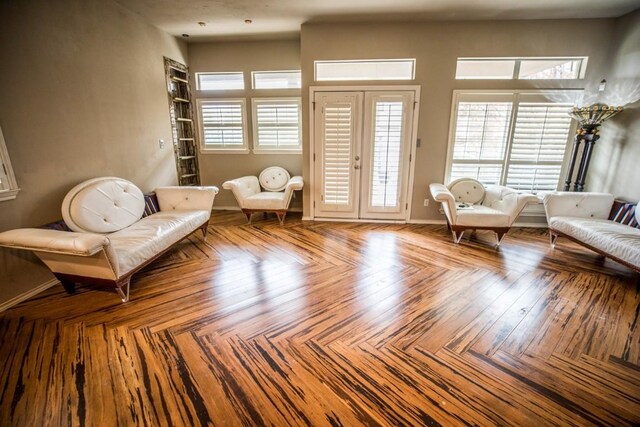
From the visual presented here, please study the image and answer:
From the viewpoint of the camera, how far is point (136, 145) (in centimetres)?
345

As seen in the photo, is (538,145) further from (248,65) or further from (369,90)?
(248,65)

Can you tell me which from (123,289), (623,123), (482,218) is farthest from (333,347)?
(623,123)

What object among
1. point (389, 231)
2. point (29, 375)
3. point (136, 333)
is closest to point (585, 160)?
point (389, 231)

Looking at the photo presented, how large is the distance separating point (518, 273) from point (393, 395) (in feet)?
6.75

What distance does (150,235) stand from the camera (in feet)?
8.26

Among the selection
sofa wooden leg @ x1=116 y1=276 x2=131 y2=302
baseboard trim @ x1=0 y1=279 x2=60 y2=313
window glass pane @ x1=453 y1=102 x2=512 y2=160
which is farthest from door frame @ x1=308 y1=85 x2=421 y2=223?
baseboard trim @ x1=0 y1=279 x2=60 y2=313

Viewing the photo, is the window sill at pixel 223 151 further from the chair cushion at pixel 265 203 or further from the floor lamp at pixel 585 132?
the floor lamp at pixel 585 132

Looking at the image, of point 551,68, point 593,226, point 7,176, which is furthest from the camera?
point 551,68

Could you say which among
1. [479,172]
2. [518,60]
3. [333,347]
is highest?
[518,60]

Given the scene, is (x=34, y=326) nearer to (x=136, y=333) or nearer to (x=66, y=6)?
(x=136, y=333)

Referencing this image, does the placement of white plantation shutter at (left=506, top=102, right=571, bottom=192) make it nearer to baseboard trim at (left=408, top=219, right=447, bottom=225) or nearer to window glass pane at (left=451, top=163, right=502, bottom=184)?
window glass pane at (left=451, top=163, right=502, bottom=184)

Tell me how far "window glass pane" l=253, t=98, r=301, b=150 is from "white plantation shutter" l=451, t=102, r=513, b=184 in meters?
2.48

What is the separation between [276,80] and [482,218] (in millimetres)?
3712

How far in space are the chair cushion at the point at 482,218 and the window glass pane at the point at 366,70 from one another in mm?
2000
